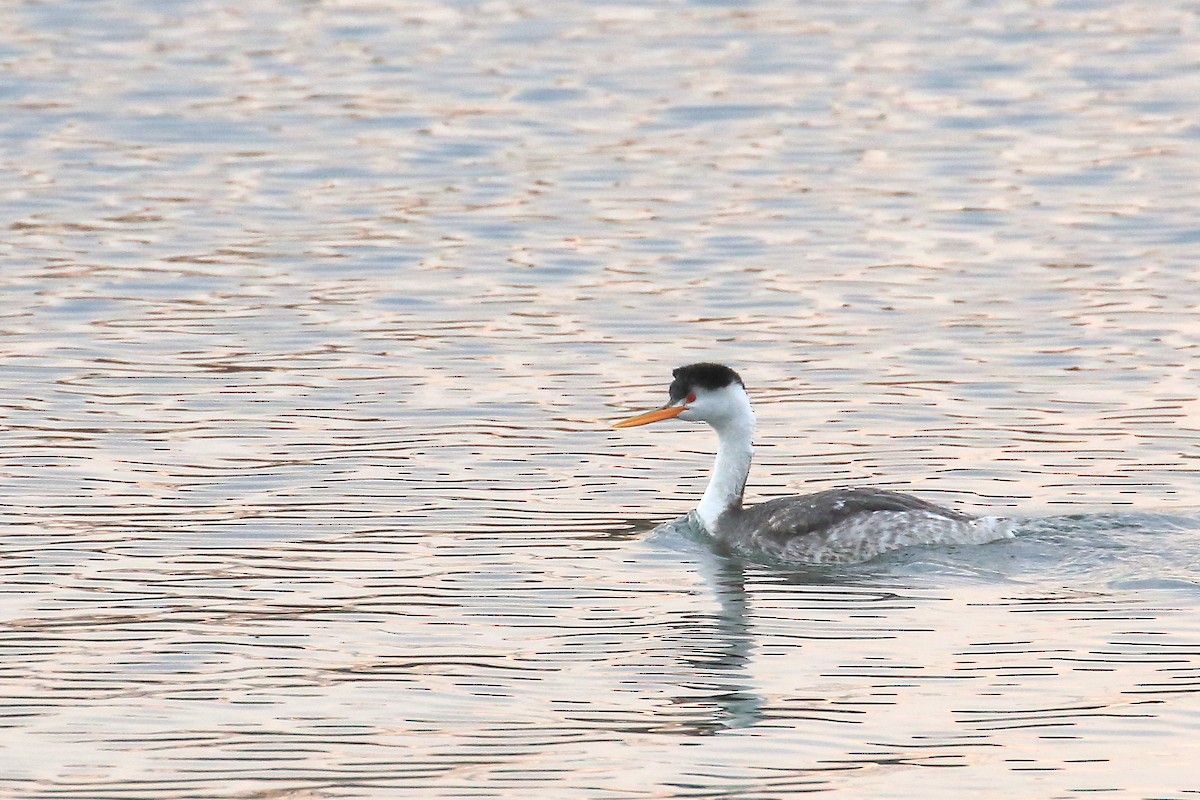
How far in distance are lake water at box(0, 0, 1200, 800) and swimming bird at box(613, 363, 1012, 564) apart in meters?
0.15

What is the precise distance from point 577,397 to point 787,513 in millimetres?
3484

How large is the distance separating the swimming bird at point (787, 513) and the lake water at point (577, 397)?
155 mm

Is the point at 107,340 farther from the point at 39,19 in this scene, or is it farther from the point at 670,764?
the point at 39,19

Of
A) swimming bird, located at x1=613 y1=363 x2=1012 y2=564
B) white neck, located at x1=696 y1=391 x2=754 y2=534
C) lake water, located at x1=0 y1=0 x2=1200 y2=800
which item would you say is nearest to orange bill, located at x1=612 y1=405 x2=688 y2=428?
swimming bird, located at x1=613 y1=363 x2=1012 y2=564

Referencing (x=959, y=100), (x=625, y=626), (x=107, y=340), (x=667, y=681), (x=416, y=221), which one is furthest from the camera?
(x=959, y=100)

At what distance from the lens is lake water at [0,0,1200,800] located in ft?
37.6

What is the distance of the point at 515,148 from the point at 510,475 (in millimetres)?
12442

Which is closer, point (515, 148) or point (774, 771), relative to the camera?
point (774, 771)

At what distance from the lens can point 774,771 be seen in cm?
1084

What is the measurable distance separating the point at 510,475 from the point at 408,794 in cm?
582

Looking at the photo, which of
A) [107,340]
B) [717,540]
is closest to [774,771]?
[717,540]

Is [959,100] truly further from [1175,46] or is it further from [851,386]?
[851,386]

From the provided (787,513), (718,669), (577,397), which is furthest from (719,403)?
(718,669)

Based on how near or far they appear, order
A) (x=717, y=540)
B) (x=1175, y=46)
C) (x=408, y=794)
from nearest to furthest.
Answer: (x=408, y=794), (x=717, y=540), (x=1175, y=46)
